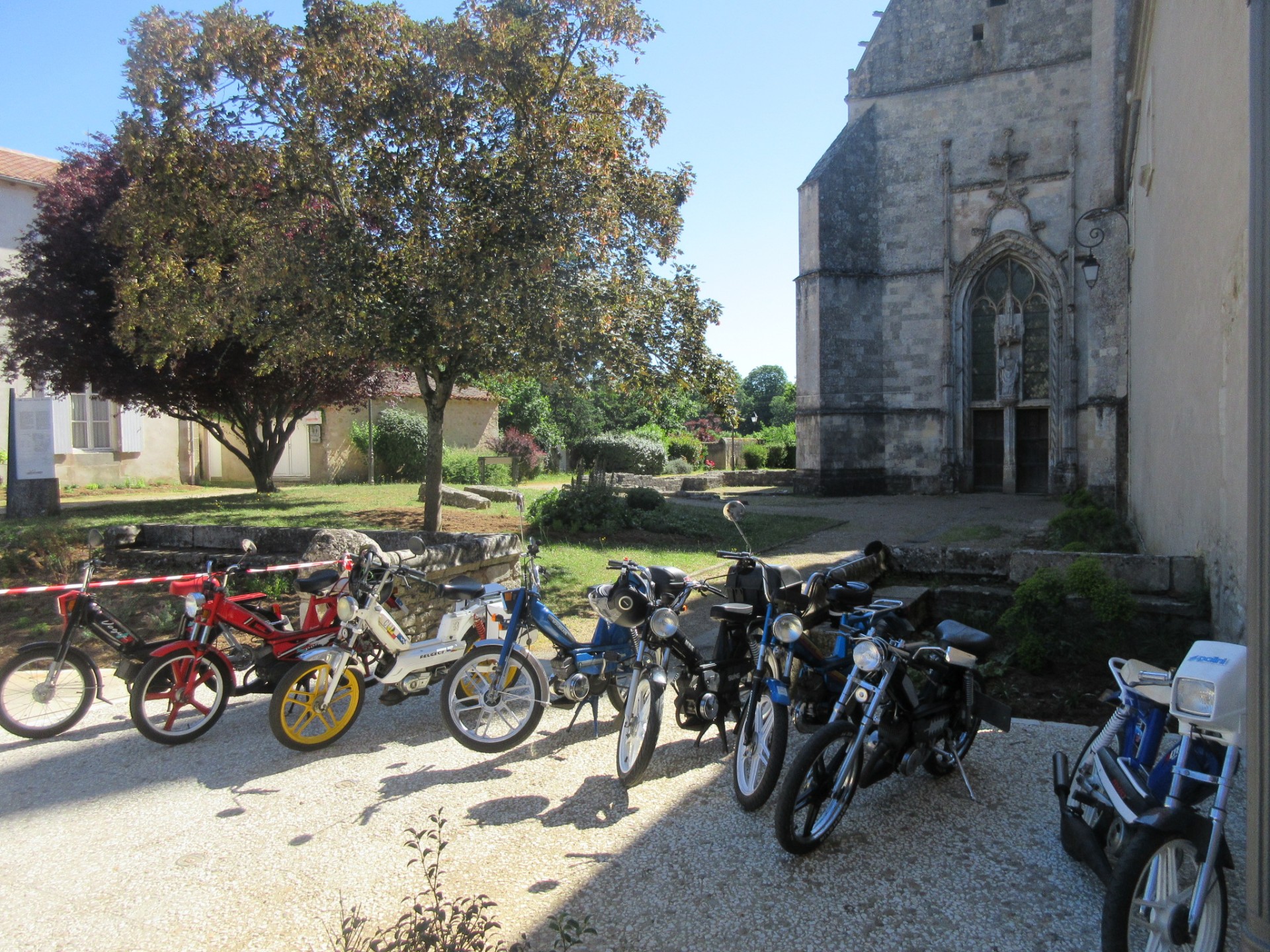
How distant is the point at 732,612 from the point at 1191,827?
2193 mm

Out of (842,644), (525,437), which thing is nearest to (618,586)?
(842,644)

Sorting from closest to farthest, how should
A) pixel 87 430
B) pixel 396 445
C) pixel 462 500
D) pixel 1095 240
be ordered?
pixel 462 500 → pixel 1095 240 → pixel 87 430 → pixel 396 445

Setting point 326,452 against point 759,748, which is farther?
point 326,452

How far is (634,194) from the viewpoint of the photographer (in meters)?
8.93

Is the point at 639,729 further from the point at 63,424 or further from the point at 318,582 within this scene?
the point at 63,424

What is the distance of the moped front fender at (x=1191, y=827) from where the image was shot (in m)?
2.31

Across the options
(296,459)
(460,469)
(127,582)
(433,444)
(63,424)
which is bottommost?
(127,582)

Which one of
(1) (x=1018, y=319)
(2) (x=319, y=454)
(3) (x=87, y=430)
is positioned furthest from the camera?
(2) (x=319, y=454)

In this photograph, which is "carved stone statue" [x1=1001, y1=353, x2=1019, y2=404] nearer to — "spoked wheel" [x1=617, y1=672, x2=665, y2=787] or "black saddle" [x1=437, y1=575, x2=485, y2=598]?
"black saddle" [x1=437, y1=575, x2=485, y2=598]

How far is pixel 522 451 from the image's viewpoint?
2495 centimetres

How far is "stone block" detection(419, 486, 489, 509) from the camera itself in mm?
15078

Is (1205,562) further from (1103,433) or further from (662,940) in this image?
(1103,433)

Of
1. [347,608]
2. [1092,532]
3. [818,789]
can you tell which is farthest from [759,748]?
[1092,532]

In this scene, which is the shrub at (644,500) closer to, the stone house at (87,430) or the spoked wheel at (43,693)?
the spoked wheel at (43,693)
